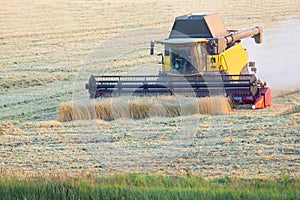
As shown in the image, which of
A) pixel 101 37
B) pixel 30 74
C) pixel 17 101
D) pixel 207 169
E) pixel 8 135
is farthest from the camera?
pixel 101 37

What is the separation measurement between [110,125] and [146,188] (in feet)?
15.6

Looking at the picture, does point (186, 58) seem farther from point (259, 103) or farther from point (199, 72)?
point (259, 103)

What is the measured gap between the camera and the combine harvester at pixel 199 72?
13641 mm

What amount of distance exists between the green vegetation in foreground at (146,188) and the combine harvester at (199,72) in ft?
18.4

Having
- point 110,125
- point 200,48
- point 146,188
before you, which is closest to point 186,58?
point 200,48

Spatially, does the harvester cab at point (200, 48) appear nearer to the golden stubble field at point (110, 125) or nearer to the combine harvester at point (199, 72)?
the combine harvester at point (199, 72)

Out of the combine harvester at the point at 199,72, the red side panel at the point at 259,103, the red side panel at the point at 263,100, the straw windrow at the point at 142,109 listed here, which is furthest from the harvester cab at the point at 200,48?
the straw windrow at the point at 142,109

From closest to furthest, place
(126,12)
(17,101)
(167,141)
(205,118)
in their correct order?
(167,141)
(205,118)
(17,101)
(126,12)

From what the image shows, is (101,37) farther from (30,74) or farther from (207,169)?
(207,169)

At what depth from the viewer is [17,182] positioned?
26.0ft

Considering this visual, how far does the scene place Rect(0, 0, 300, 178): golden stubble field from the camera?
9.34 metres

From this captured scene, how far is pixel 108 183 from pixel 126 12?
2321 centimetres

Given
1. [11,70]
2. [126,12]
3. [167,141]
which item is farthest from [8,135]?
[126,12]

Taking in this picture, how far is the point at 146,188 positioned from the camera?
7.59 m
